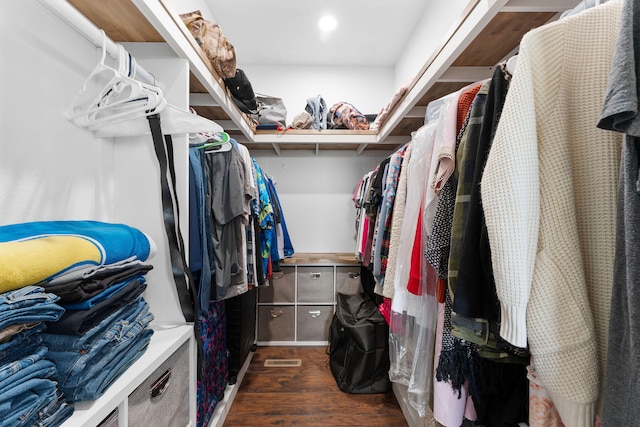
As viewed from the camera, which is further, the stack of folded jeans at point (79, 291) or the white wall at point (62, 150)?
the white wall at point (62, 150)

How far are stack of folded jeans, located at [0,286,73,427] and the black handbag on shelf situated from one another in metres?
1.35

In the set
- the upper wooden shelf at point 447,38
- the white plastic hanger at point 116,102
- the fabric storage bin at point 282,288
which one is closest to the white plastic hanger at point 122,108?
the white plastic hanger at point 116,102

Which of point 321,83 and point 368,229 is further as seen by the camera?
point 321,83

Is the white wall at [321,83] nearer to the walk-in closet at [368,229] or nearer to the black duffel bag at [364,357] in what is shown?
the walk-in closet at [368,229]

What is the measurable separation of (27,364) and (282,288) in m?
1.97

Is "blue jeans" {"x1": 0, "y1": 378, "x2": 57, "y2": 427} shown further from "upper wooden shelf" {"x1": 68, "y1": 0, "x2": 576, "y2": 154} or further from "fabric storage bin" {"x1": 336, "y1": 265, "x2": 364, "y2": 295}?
"fabric storage bin" {"x1": 336, "y1": 265, "x2": 364, "y2": 295}

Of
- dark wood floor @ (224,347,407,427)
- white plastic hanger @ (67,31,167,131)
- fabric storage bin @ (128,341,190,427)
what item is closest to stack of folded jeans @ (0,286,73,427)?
fabric storage bin @ (128,341,190,427)

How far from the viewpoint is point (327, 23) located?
2.15m

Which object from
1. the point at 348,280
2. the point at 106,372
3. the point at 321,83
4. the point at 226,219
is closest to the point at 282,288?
the point at 348,280

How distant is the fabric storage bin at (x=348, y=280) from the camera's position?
2.39 metres

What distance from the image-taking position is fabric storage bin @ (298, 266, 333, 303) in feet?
7.83

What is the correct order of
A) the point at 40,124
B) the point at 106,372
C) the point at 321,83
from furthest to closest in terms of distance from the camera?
the point at 321,83 → the point at 40,124 → the point at 106,372

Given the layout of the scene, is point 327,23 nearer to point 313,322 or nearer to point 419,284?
point 419,284

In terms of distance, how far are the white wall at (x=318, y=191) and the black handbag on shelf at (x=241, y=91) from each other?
1009mm
